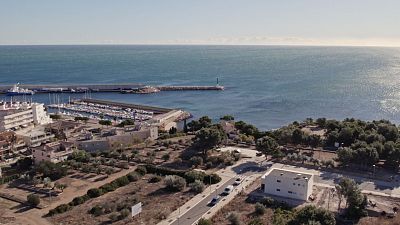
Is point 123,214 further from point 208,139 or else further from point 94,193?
point 208,139

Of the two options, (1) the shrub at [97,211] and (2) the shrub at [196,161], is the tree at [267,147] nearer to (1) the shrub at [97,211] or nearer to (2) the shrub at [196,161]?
(2) the shrub at [196,161]

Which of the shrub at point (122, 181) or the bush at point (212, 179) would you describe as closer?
the bush at point (212, 179)

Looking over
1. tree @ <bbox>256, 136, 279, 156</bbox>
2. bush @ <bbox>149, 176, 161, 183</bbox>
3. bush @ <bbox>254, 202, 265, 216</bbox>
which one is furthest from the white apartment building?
bush @ <bbox>254, 202, 265, 216</bbox>

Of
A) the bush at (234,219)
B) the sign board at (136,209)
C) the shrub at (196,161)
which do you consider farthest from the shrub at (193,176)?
the bush at (234,219)

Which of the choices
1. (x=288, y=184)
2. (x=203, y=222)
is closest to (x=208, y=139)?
(x=288, y=184)

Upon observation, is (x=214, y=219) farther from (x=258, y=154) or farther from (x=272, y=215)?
(x=258, y=154)

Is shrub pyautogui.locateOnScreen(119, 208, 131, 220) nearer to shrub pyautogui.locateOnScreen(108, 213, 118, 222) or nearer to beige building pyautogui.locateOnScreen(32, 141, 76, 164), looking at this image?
shrub pyautogui.locateOnScreen(108, 213, 118, 222)

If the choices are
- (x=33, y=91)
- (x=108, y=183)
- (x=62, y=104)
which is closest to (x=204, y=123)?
(x=108, y=183)
